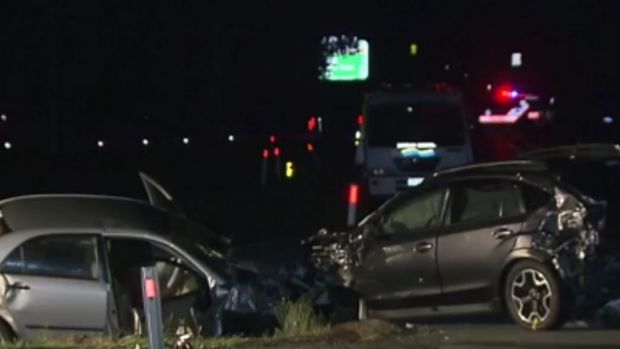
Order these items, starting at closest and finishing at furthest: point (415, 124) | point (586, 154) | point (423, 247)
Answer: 1. point (423, 247)
2. point (586, 154)
3. point (415, 124)

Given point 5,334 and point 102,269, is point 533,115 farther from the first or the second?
point 5,334

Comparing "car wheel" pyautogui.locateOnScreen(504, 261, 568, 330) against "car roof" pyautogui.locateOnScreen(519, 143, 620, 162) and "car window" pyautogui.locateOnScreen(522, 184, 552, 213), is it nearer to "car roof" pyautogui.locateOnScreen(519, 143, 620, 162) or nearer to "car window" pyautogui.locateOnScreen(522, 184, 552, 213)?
"car window" pyautogui.locateOnScreen(522, 184, 552, 213)

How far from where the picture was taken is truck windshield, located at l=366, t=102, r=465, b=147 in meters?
22.2

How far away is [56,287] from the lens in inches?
371

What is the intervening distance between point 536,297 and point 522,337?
2.33 ft

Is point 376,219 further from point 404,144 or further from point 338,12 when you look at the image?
point 338,12

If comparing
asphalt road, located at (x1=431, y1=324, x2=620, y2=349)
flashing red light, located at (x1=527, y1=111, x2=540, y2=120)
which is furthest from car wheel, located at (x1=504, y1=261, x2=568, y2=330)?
flashing red light, located at (x1=527, y1=111, x2=540, y2=120)

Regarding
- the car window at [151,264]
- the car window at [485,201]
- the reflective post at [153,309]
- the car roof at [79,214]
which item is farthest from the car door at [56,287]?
the car window at [485,201]

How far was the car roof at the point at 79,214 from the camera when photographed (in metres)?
9.88

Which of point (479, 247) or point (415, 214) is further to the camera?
point (415, 214)

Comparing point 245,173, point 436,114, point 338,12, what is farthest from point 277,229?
point 338,12

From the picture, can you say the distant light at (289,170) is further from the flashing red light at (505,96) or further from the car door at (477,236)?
the flashing red light at (505,96)

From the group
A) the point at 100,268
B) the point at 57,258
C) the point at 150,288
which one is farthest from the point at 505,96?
the point at 150,288

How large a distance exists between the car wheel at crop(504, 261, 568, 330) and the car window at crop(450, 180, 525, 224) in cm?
58
